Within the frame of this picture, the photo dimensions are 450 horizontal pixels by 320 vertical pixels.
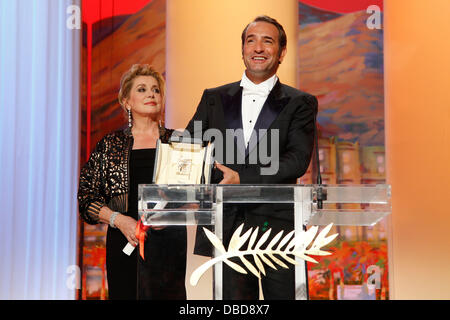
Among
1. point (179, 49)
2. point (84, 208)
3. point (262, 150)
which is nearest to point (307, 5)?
point (179, 49)

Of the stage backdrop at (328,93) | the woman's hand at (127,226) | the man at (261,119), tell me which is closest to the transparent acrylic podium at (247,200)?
the man at (261,119)

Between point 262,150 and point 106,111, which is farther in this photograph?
point 106,111

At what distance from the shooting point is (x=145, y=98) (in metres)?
3.46

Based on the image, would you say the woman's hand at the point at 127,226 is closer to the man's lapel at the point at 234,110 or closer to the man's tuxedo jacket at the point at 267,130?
the man's tuxedo jacket at the point at 267,130

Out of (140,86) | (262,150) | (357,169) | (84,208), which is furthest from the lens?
(357,169)

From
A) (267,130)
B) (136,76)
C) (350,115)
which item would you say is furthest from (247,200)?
(350,115)

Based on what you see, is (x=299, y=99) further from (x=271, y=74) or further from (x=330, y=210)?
(x=330, y=210)

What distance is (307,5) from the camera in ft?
13.7

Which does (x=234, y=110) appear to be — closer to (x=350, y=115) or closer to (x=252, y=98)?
(x=252, y=98)

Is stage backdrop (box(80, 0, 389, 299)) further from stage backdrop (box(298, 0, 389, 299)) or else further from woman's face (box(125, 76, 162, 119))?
woman's face (box(125, 76, 162, 119))

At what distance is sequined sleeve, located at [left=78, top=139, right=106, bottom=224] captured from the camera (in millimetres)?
3236

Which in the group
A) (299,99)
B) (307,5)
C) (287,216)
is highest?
(307,5)

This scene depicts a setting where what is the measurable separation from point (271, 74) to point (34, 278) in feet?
6.08

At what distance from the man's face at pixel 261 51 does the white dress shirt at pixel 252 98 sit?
37 mm
